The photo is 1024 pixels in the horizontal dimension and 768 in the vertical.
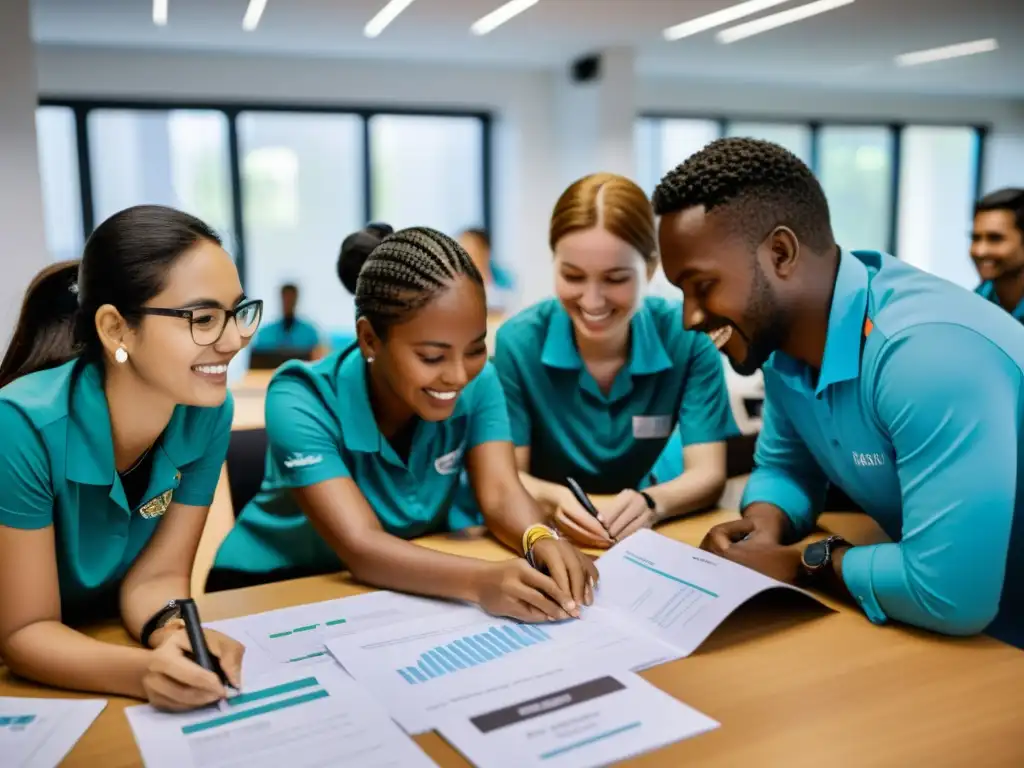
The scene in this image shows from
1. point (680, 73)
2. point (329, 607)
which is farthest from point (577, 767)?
point (680, 73)

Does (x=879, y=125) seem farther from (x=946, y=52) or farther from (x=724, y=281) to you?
(x=724, y=281)

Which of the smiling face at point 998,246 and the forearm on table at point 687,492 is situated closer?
the forearm on table at point 687,492

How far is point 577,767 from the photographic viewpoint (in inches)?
35.5

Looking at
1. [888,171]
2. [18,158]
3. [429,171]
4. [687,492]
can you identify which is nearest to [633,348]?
[687,492]

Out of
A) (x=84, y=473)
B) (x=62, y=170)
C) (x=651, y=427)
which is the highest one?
(x=62, y=170)

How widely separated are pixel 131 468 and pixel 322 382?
1.23ft

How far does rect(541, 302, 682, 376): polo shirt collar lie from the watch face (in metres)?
0.74

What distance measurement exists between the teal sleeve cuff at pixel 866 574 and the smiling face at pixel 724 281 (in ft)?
1.10

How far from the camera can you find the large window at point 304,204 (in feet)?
27.9

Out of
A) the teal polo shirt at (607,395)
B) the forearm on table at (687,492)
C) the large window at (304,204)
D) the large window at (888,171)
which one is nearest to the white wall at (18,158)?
the teal polo shirt at (607,395)

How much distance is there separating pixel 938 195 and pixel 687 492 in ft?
37.1

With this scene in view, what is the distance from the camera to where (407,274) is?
1475 mm

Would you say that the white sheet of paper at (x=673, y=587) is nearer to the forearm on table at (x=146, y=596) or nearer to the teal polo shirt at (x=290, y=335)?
the forearm on table at (x=146, y=596)

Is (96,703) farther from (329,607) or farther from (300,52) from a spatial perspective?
(300,52)
